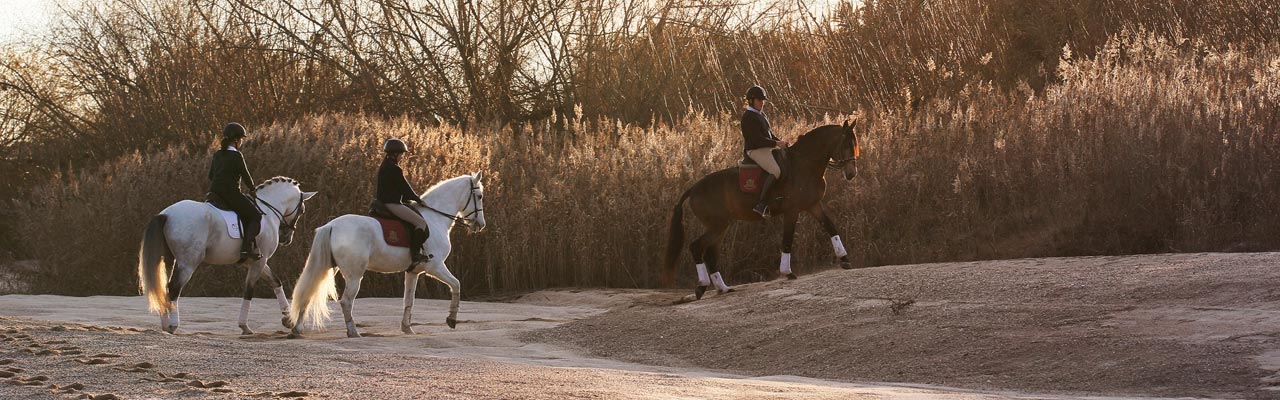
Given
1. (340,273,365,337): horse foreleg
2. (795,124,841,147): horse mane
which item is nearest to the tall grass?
(795,124,841,147): horse mane

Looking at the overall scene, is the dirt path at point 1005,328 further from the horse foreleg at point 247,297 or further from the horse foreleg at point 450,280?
the horse foreleg at point 247,297

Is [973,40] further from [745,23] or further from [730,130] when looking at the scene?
[730,130]

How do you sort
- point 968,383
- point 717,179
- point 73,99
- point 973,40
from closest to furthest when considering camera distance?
1. point 968,383
2. point 717,179
3. point 973,40
4. point 73,99

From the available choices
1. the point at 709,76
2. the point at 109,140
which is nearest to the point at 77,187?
the point at 109,140

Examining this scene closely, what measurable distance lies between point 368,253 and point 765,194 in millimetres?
4442

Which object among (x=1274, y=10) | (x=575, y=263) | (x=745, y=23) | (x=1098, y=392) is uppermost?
(x=745, y=23)

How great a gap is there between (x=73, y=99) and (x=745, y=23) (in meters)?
14.2

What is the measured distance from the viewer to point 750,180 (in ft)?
48.0

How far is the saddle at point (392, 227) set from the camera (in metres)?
12.2

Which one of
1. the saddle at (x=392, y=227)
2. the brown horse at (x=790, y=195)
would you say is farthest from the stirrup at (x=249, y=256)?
the brown horse at (x=790, y=195)

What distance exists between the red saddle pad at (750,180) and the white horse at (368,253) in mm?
3112

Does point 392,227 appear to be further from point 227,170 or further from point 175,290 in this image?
point 175,290

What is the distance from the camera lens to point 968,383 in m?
8.34

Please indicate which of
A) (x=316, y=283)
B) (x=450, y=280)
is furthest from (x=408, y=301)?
(x=316, y=283)
